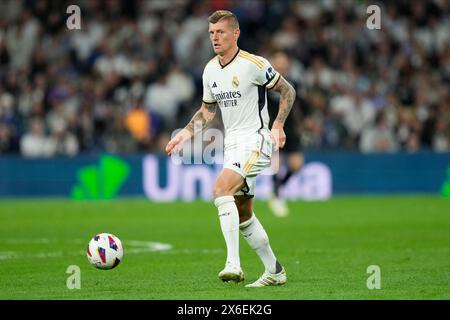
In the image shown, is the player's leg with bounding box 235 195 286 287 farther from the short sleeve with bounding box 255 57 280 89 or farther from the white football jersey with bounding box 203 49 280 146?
the short sleeve with bounding box 255 57 280 89

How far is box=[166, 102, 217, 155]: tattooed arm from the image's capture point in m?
9.46

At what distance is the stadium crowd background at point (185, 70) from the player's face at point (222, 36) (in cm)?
1296

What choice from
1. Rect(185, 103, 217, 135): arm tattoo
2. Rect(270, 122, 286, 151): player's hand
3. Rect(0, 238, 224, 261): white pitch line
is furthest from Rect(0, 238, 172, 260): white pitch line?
Rect(270, 122, 286, 151): player's hand

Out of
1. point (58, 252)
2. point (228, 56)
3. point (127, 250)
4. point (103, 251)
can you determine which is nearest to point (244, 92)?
point (228, 56)

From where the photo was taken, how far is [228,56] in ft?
31.2

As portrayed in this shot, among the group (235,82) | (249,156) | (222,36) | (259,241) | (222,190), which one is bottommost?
(259,241)

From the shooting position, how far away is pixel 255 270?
34.6 feet

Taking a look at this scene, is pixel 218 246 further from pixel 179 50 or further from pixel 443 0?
pixel 443 0

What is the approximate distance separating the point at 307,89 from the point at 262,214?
19.3ft

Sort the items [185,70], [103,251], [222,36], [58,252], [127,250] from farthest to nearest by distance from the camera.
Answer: [185,70], [127,250], [58,252], [103,251], [222,36]

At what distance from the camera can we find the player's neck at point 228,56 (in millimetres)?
9461

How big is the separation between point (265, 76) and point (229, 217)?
1364 millimetres

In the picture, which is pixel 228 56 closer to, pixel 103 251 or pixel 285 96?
pixel 285 96
